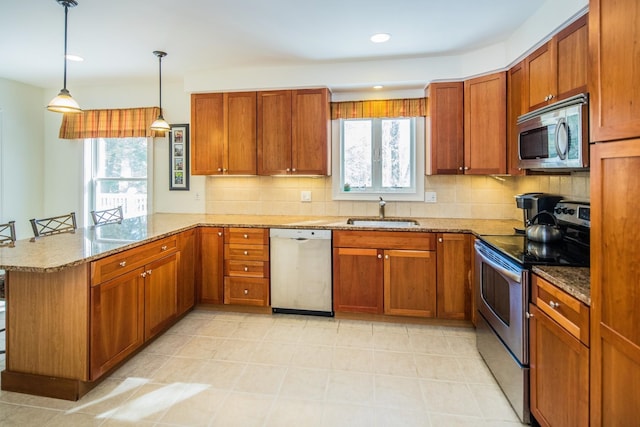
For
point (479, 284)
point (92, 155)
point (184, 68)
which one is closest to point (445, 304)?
point (479, 284)

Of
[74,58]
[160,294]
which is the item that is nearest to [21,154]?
[74,58]

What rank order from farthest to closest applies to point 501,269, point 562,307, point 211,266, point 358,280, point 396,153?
1. point 396,153
2. point 211,266
3. point 358,280
4. point 501,269
5. point 562,307

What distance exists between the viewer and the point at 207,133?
3.62 meters

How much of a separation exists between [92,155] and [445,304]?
14.2 ft

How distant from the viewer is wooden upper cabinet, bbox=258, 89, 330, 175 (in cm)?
342

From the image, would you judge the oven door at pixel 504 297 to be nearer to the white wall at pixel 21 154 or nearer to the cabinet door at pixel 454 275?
the cabinet door at pixel 454 275

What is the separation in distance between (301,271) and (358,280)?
522 millimetres

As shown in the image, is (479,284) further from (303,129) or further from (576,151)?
(303,129)

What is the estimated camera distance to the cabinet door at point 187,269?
3.04m

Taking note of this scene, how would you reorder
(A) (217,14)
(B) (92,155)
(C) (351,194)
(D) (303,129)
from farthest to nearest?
(B) (92,155), (C) (351,194), (D) (303,129), (A) (217,14)

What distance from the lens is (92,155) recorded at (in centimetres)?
427

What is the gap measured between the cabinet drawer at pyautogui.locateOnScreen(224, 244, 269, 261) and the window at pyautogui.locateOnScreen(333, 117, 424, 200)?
1.02 metres

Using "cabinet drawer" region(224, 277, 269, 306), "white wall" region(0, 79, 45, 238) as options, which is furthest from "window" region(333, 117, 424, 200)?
"white wall" region(0, 79, 45, 238)

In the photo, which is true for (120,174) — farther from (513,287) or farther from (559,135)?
(559,135)
